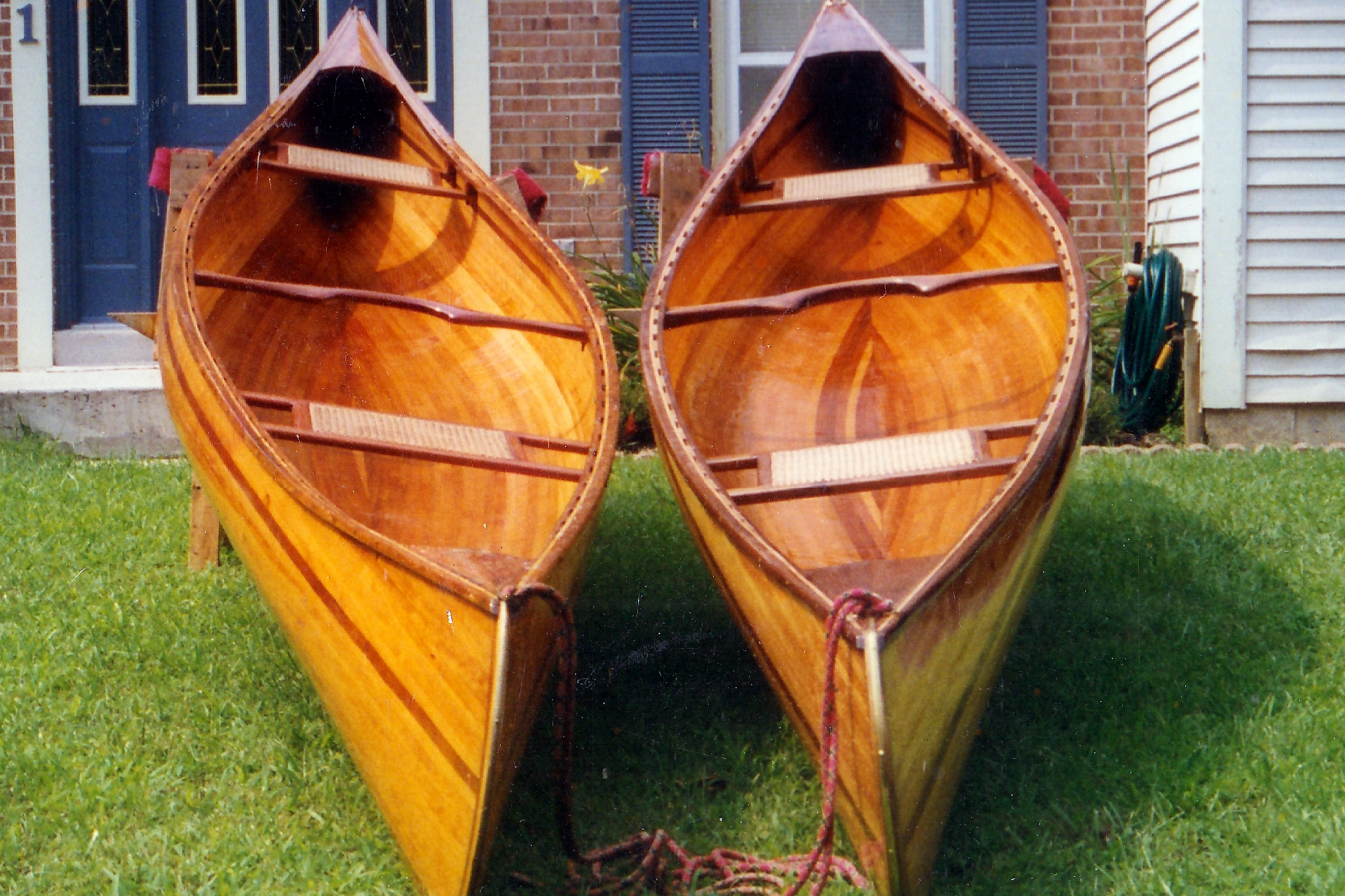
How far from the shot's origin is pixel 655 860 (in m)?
2.10

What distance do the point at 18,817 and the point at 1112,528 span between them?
2.87 m

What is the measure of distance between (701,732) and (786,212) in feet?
5.90

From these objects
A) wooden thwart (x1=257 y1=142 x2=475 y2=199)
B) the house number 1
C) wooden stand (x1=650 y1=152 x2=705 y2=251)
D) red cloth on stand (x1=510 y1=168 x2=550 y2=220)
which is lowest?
wooden stand (x1=650 y1=152 x2=705 y2=251)

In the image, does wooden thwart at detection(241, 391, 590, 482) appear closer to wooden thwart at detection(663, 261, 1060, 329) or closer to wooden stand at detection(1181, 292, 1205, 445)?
wooden thwart at detection(663, 261, 1060, 329)

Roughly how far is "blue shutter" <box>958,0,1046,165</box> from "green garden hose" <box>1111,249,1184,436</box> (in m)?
0.90

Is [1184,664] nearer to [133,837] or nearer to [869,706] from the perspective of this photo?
[869,706]

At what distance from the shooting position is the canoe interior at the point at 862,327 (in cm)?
277

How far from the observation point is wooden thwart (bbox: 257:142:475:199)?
12.3 feet

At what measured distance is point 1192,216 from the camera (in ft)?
17.7

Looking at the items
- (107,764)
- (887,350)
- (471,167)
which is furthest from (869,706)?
(471,167)

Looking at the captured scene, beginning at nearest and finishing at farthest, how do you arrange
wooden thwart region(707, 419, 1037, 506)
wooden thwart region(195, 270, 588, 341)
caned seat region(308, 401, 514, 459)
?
wooden thwart region(707, 419, 1037, 506) < caned seat region(308, 401, 514, 459) < wooden thwart region(195, 270, 588, 341)

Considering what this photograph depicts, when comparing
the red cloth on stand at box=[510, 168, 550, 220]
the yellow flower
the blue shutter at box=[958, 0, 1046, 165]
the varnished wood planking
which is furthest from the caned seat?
the blue shutter at box=[958, 0, 1046, 165]

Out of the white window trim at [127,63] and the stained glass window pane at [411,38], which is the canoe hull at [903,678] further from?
the white window trim at [127,63]

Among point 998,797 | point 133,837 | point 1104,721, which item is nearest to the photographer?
point 133,837
